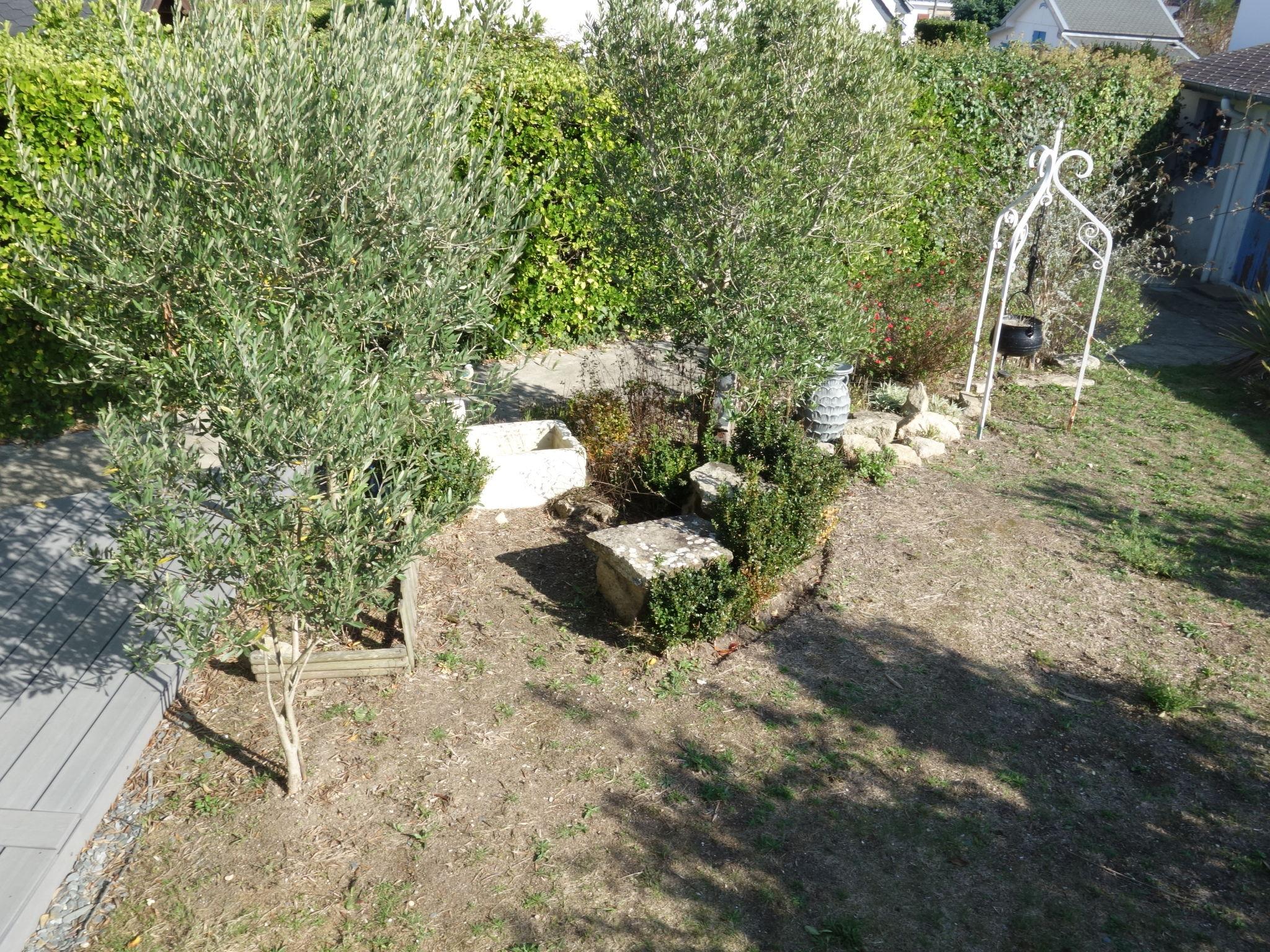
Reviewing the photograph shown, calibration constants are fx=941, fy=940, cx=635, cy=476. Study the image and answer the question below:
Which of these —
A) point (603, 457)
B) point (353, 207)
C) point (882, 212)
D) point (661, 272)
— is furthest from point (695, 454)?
point (353, 207)

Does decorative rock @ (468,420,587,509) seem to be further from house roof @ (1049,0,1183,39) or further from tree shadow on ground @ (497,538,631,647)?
house roof @ (1049,0,1183,39)

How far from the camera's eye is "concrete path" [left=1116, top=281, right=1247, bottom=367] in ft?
41.9

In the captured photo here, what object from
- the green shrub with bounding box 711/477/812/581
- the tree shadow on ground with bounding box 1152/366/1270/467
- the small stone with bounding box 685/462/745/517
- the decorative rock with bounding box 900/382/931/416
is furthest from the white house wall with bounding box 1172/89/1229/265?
the green shrub with bounding box 711/477/812/581

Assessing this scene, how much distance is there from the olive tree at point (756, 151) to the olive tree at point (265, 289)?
2.43 metres

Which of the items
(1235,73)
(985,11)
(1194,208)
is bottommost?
(1194,208)

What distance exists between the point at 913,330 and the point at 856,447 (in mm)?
2128

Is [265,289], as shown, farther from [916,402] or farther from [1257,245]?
[1257,245]

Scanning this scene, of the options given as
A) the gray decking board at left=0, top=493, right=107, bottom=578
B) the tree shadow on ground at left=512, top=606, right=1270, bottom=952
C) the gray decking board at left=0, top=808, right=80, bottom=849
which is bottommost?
the tree shadow on ground at left=512, top=606, right=1270, bottom=952

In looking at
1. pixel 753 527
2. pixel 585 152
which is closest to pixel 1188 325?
pixel 585 152

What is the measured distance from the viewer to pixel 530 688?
5.96 meters

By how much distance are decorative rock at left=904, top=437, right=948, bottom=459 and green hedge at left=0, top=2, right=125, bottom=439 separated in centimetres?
758

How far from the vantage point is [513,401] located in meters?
10.2

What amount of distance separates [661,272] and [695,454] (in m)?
1.58

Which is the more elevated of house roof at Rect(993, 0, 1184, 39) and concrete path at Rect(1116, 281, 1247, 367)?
house roof at Rect(993, 0, 1184, 39)
